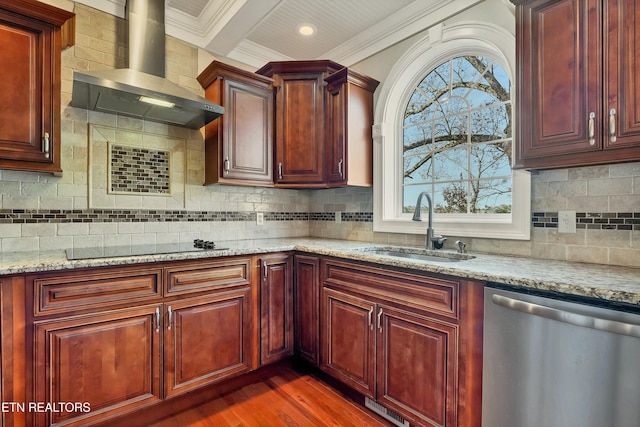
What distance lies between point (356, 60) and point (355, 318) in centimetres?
230

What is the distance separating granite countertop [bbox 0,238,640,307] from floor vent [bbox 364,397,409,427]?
89 cm

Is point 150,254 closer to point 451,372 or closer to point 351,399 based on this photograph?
point 351,399

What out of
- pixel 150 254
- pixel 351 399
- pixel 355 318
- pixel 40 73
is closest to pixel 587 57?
pixel 355 318

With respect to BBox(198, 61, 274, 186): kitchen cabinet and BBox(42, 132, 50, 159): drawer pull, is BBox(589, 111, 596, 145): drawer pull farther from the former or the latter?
BBox(42, 132, 50, 159): drawer pull

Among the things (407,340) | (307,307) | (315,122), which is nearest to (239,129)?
(315,122)

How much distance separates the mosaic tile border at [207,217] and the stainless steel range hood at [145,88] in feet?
2.35

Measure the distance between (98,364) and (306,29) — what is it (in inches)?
110

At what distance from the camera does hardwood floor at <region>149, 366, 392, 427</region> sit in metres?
1.85

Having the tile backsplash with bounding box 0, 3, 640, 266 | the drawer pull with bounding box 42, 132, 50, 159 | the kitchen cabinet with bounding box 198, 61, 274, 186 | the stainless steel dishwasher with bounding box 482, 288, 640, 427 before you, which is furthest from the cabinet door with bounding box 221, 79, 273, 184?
the stainless steel dishwasher with bounding box 482, 288, 640, 427

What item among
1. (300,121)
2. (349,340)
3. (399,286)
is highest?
(300,121)

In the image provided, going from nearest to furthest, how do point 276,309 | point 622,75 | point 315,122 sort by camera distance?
1. point 622,75
2. point 276,309
3. point 315,122

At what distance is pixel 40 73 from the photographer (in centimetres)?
175

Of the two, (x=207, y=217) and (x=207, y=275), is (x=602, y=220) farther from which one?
(x=207, y=217)

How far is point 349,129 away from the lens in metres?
2.58
